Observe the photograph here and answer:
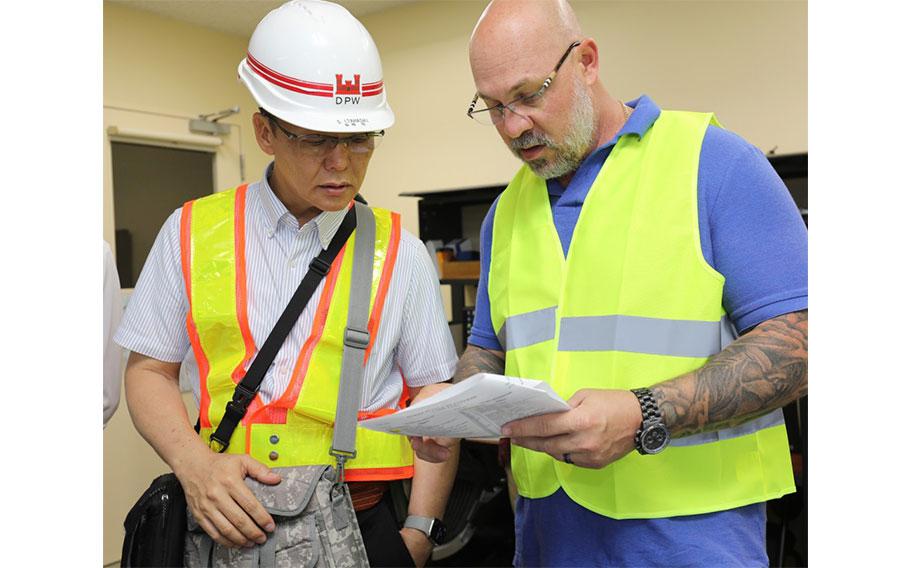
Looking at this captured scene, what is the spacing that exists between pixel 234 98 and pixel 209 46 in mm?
381

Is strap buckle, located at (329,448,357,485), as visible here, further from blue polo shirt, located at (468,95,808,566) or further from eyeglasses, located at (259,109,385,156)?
eyeglasses, located at (259,109,385,156)

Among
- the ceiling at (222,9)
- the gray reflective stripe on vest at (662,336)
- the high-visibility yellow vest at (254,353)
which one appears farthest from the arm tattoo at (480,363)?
the ceiling at (222,9)

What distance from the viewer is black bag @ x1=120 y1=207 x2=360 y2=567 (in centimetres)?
127

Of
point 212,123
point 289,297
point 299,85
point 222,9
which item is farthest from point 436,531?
point 212,123

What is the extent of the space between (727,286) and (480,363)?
0.50 meters

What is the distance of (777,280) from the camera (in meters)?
1.14

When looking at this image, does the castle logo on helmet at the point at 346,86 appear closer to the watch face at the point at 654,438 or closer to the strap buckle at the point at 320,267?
the strap buckle at the point at 320,267

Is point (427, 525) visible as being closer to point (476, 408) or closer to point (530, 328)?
point (530, 328)

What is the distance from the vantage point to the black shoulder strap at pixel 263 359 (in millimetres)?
1341

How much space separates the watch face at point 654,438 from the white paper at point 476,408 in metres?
0.14

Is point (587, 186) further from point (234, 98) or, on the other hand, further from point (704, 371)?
point (234, 98)

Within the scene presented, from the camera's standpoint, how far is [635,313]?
48.4 inches

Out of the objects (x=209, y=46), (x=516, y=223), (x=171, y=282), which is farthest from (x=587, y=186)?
(x=209, y=46)

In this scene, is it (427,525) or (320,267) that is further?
(427,525)
